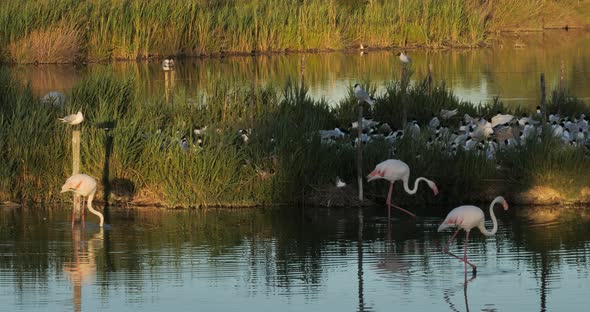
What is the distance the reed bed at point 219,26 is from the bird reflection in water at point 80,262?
24.0m

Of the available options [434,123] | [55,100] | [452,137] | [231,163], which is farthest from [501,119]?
[55,100]

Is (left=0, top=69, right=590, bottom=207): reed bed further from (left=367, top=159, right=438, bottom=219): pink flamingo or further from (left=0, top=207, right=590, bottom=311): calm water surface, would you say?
(left=367, top=159, right=438, bottom=219): pink flamingo

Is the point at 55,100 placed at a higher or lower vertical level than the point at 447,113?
higher

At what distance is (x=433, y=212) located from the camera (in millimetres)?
17109

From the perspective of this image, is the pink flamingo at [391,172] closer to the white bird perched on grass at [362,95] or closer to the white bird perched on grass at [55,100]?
the white bird perched on grass at [55,100]

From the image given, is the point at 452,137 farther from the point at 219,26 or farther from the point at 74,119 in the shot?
the point at 219,26

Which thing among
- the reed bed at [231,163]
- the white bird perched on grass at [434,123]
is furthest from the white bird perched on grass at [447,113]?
the reed bed at [231,163]

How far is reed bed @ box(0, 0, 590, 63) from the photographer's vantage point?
39.5 metres

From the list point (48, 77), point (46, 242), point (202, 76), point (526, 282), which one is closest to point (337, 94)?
point (202, 76)

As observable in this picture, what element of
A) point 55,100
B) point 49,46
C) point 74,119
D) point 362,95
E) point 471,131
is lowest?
Answer: point 471,131

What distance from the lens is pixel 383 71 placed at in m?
36.6

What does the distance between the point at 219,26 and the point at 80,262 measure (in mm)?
29524

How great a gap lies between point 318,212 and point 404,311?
17.6 feet

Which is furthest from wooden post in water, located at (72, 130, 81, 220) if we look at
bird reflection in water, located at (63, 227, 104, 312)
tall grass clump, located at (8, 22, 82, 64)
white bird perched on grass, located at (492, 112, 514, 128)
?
tall grass clump, located at (8, 22, 82, 64)
